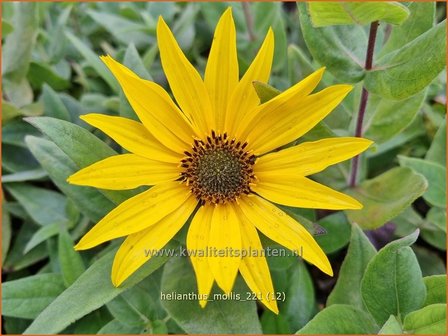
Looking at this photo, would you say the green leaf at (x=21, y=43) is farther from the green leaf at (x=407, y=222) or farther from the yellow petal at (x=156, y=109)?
the green leaf at (x=407, y=222)

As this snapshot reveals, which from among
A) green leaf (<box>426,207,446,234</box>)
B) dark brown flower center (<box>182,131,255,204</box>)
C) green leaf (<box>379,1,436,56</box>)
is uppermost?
green leaf (<box>379,1,436,56</box>)

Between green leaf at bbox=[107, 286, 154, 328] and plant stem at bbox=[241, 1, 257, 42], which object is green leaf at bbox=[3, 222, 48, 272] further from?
plant stem at bbox=[241, 1, 257, 42]

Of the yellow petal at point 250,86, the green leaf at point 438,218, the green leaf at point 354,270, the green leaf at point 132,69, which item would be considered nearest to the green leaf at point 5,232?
the green leaf at point 132,69

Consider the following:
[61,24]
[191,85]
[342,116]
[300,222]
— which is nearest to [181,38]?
[61,24]

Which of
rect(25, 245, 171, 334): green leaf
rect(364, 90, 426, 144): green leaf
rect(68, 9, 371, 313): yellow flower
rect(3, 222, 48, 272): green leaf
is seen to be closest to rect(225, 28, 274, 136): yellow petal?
rect(68, 9, 371, 313): yellow flower

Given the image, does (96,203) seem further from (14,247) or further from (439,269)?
(439,269)

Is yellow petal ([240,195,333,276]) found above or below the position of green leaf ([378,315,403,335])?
above
